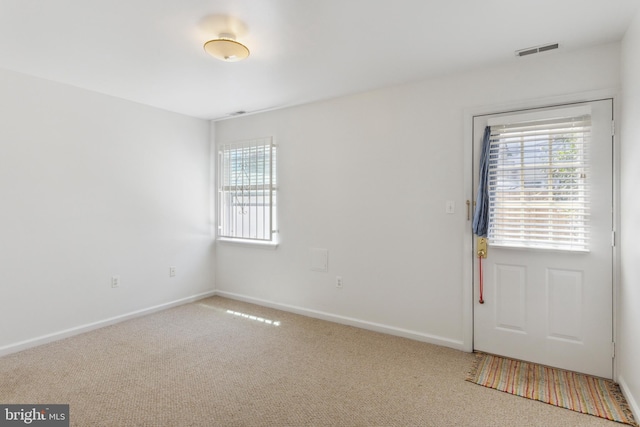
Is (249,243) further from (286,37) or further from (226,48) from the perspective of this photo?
(286,37)

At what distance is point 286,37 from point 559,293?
2.84 m

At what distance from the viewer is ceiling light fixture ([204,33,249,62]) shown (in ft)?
7.68

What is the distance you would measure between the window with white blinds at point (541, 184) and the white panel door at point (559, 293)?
0.19 ft

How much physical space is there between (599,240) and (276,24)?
9.14 ft

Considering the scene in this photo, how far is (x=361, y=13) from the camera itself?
212cm

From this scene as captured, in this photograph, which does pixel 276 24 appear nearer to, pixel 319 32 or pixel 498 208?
pixel 319 32

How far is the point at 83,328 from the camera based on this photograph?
11.3 feet

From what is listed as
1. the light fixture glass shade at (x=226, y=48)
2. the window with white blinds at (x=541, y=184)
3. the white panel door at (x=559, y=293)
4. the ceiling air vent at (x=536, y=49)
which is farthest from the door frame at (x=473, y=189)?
the light fixture glass shade at (x=226, y=48)

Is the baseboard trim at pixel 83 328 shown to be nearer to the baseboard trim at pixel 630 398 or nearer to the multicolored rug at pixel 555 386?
the multicolored rug at pixel 555 386

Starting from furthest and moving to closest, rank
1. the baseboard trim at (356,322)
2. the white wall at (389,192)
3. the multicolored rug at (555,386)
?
the baseboard trim at (356,322) < the white wall at (389,192) < the multicolored rug at (555,386)

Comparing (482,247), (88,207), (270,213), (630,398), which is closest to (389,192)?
(482,247)

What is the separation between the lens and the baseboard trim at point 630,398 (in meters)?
2.06

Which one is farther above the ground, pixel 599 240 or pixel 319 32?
pixel 319 32

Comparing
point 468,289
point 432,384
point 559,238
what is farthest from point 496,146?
point 432,384
